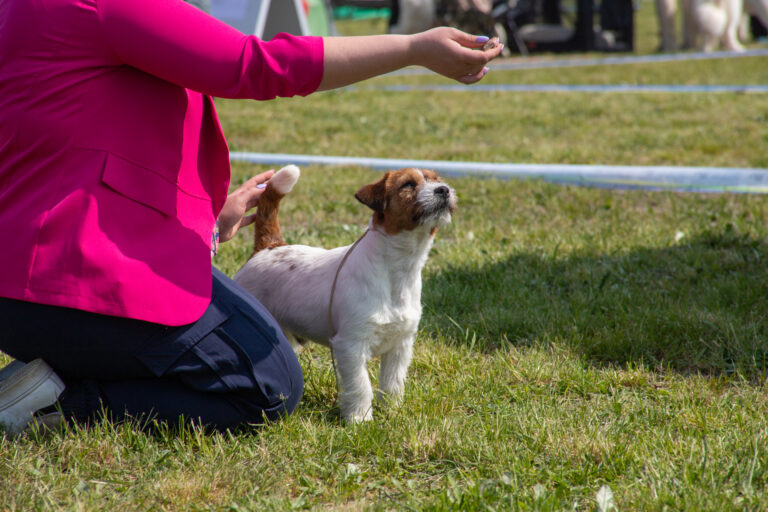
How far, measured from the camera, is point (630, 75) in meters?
12.3

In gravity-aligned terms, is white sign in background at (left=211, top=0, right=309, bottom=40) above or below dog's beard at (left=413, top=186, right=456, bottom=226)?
above

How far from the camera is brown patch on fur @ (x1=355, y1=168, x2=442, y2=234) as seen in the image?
8.56 feet

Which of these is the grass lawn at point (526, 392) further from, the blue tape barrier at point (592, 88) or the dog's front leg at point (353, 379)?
the blue tape barrier at point (592, 88)

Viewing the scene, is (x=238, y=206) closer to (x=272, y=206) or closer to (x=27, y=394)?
(x=272, y=206)

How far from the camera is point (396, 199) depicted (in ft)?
8.67

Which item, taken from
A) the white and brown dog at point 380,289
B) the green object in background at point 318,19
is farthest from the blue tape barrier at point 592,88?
the white and brown dog at point 380,289

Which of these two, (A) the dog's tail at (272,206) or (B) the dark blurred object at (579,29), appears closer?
(A) the dog's tail at (272,206)

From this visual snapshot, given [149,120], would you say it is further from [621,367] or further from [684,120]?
[684,120]

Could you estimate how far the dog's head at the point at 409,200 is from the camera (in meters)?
2.56

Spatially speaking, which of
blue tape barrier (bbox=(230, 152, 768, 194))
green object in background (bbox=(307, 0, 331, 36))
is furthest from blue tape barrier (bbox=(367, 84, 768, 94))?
blue tape barrier (bbox=(230, 152, 768, 194))

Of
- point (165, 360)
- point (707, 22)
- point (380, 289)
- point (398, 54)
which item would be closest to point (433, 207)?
point (380, 289)

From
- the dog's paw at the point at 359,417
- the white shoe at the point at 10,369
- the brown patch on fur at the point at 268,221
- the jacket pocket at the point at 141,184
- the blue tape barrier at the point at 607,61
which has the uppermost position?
the jacket pocket at the point at 141,184

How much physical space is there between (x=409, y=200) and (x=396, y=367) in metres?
0.63

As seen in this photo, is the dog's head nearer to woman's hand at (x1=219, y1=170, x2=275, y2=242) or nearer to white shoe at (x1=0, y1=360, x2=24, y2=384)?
woman's hand at (x1=219, y1=170, x2=275, y2=242)
